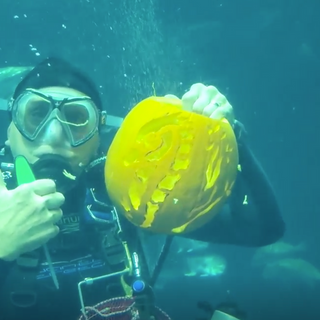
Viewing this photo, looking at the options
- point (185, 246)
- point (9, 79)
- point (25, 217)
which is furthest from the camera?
point (185, 246)

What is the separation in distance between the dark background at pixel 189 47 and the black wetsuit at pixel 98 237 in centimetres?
1135

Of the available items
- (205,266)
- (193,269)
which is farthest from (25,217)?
(205,266)

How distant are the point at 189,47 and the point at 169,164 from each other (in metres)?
14.9

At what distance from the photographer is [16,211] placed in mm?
2182

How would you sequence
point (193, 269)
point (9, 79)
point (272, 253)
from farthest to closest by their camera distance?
point (272, 253), point (193, 269), point (9, 79)

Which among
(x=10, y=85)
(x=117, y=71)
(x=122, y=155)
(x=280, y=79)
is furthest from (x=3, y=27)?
(x=122, y=155)

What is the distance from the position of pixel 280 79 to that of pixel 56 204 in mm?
17544

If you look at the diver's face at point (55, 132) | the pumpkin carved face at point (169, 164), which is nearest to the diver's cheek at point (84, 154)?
the diver's face at point (55, 132)

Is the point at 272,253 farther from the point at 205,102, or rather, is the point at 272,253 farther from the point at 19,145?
the point at 205,102

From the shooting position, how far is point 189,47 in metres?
16.7

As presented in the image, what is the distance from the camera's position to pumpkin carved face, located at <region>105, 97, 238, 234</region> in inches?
94.4

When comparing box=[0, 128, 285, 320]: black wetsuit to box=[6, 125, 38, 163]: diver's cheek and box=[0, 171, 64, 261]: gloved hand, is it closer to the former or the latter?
box=[6, 125, 38, 163]: diver's cheek

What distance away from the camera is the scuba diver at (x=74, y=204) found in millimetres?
2945

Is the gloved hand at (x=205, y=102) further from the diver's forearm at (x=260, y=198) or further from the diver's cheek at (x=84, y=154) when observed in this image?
the diver's cheek at (x=84, y=154)
